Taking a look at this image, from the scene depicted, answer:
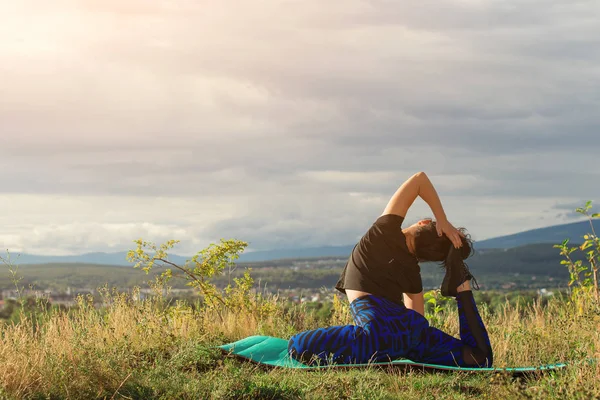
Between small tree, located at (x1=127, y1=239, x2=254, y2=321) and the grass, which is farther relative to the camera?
small tree, located at (x1=127, y1=239, x2=254, y2=321)

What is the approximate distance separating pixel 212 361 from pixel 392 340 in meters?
1.84

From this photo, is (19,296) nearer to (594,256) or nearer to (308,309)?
(308,309)

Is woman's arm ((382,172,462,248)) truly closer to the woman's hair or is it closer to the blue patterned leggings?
the woman's hair

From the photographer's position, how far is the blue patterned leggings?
7305 millimetres

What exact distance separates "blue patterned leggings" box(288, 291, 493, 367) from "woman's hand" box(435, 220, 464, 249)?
53 cm

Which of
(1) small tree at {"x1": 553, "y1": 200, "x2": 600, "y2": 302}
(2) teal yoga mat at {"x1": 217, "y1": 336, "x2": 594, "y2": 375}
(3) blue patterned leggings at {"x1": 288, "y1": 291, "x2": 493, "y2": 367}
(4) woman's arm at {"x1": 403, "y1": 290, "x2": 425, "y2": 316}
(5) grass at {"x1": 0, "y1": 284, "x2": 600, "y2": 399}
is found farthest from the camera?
(1) small tree at {"x1": 553, "y1": 200, "x2": 600, "y2": 302}

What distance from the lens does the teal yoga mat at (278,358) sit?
6.97 metres

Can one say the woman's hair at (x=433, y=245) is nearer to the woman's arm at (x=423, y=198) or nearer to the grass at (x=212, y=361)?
the woman's arm at (x=423, y=198)

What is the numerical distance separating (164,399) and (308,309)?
614 cm

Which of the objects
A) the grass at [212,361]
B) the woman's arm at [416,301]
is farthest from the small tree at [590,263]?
the woman's arm at [416,301]

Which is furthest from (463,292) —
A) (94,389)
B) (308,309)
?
(308,309)

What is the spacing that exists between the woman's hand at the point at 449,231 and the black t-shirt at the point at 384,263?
1.20 feet

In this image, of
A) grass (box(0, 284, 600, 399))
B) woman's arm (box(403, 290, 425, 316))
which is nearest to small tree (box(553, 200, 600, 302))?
grass (box(0, 284, 600, 399))

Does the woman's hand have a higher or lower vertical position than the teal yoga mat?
higher
